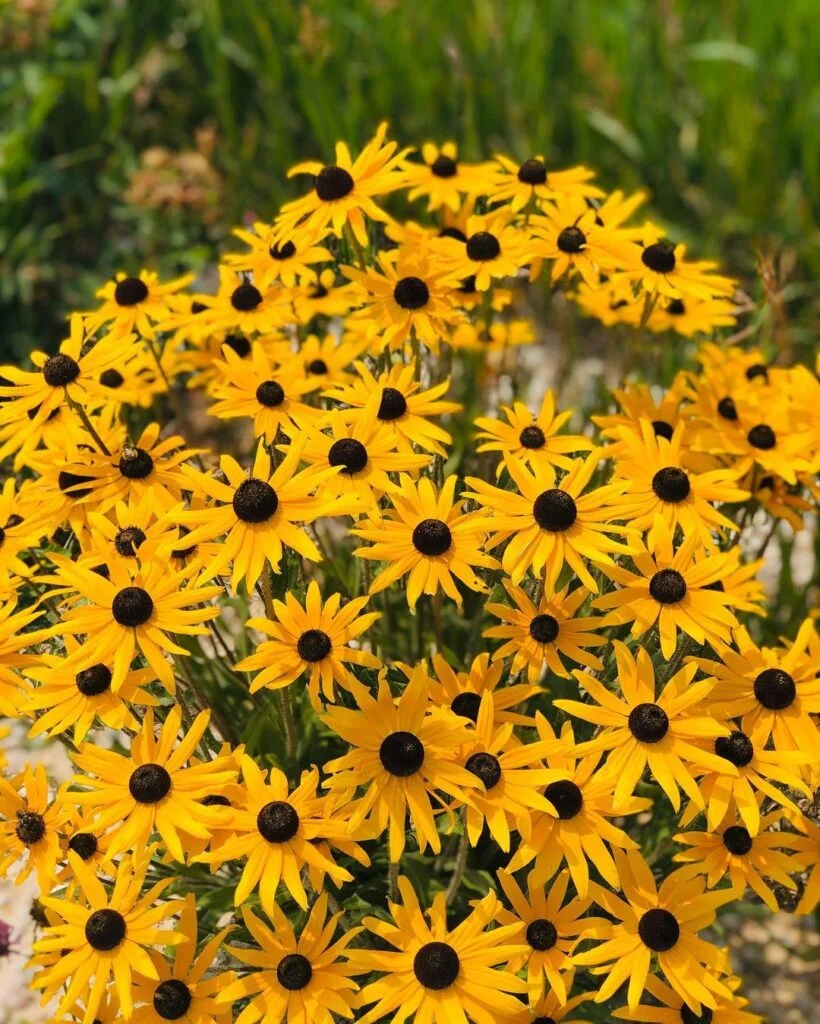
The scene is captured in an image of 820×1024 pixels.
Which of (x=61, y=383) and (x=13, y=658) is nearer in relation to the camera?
(x=13, y=658)

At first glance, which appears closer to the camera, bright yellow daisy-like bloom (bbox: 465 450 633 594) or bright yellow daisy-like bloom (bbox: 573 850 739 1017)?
bright yellow daisy-like bloom (bbox: 573 850 739 1017)

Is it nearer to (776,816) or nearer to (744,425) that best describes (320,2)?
(744,425)

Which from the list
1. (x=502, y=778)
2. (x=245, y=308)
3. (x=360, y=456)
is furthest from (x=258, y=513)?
(x=245, y=308)

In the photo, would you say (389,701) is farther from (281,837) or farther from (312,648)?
(281,837)

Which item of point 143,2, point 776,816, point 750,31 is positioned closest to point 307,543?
point 776,816

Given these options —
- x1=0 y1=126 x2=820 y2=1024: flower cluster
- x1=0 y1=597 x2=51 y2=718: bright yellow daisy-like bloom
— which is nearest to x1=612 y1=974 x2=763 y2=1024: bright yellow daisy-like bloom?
x1=0 y1=126 x2=820 y2=1024: flower cluster

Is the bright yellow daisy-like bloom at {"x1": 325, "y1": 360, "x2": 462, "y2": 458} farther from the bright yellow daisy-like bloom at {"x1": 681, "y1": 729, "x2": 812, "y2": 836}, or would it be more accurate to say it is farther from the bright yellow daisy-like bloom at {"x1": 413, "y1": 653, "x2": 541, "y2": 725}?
the bright yellow daisy-like bloom at {"x1": 681, "y1": 729, "x2": 812, "y2": 836}

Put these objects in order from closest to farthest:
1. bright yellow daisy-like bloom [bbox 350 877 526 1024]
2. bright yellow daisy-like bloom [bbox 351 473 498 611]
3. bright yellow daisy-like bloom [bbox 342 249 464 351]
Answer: bright yellow daisy-like bloom [bbox 350 877 526 1024], bright yellow daisy-like bloom [bbox 351 473 498 611], bright yellow daisy-like bloom [bbox 342 249 464 351]

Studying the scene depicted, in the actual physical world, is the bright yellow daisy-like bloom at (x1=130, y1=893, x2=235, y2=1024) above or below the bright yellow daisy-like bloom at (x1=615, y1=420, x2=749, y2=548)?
below
